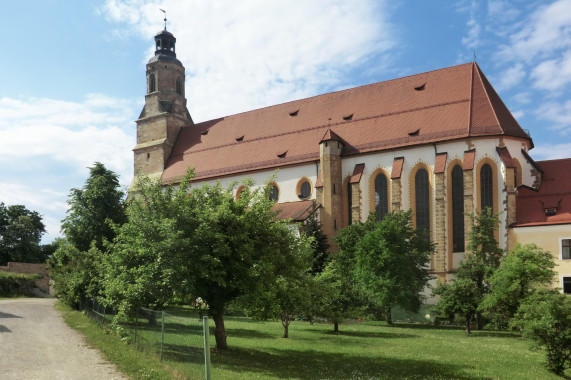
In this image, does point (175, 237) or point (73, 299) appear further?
point (73, 299)

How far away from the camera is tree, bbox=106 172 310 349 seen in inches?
591

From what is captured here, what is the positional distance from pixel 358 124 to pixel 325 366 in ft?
99.8

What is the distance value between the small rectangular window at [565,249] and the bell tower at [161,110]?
36.2m

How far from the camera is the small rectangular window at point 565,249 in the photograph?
33531 millimetres

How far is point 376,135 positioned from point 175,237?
29.8 meters

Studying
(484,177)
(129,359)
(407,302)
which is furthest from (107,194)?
(484,177)

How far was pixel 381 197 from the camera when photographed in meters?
41.5

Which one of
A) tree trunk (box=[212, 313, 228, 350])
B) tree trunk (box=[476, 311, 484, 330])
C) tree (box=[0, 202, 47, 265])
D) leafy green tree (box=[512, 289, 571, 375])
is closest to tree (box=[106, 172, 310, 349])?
tree trunk (box=[212, 313, 228, 350])

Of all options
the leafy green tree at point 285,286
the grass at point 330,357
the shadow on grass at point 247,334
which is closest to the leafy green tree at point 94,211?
the grass at point 330,357

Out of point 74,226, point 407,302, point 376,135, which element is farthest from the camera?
point 376,135

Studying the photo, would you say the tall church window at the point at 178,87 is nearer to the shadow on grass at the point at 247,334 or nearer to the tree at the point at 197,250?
the shadow on grass at the point at 247,334

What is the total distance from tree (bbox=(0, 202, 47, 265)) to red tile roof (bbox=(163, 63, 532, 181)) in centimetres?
2498

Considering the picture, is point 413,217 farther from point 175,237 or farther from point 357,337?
point 175,237

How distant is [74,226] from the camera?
3338 centimetres
